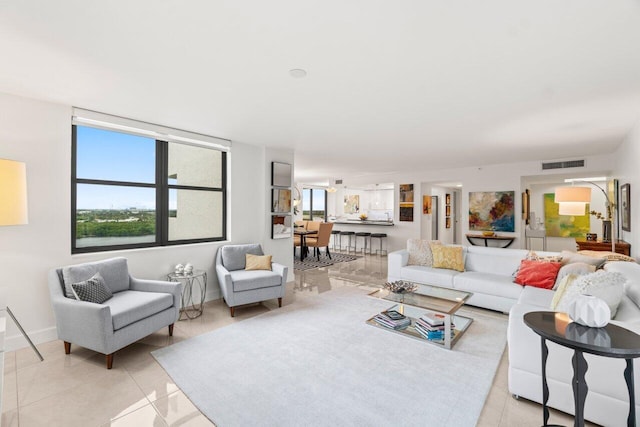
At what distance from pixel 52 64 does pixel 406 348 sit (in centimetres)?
388

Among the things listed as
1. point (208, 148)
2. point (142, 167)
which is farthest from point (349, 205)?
point (142, 167)

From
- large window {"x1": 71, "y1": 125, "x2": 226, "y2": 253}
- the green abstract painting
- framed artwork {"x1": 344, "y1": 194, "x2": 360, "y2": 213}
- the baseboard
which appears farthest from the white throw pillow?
framed artwork {"x1": 344, "y1": 194, "x2": 360, "y2": 213}

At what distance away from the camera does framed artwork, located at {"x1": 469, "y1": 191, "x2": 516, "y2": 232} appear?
6.99 metres

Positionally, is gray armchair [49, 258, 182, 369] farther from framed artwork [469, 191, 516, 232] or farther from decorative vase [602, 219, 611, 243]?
framed artwork [469, 191, 516, 232]

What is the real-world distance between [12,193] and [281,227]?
11.7 ft

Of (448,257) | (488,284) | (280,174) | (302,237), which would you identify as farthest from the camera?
(302,237)

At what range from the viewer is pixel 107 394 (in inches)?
86.1

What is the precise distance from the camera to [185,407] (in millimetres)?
2057

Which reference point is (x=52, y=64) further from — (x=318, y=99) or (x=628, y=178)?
(x=628, y=178)

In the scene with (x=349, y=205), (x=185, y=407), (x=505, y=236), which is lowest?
(x=185, y=407)

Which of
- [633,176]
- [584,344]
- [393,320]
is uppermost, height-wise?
[633,176]

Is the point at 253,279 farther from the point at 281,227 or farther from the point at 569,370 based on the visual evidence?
the point at 569,370

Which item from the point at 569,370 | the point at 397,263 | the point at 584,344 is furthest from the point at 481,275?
the point at 584,344

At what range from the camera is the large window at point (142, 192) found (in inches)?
138
